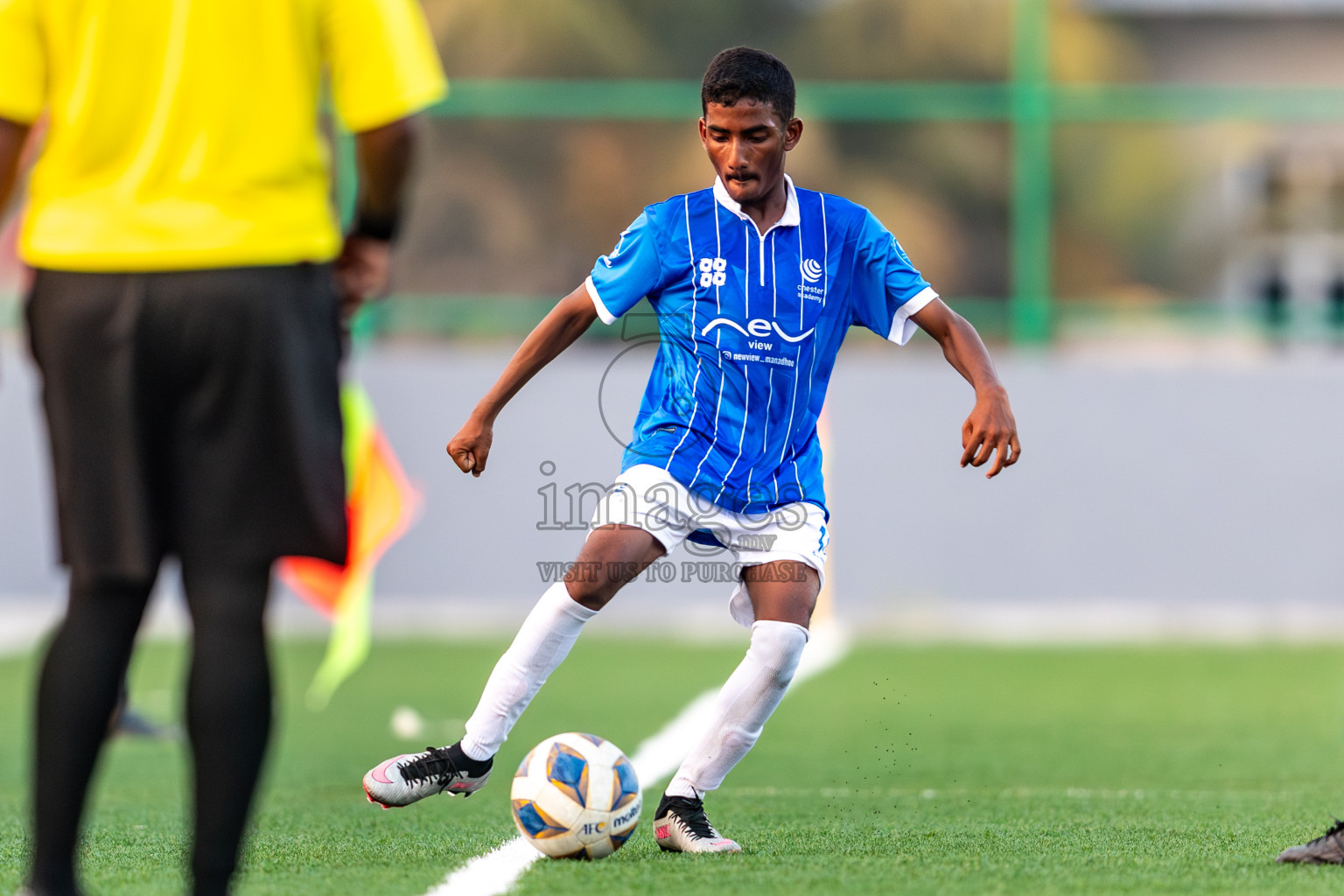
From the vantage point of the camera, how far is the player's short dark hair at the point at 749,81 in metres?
4.23

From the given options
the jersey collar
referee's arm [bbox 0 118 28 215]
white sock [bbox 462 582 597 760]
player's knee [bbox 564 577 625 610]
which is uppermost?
referee's arm [bbox 0 118 28 215]

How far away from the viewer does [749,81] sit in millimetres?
4234

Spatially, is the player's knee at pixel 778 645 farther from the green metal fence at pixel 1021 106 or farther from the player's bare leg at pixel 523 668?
the green metal fence at pixel 1021 106

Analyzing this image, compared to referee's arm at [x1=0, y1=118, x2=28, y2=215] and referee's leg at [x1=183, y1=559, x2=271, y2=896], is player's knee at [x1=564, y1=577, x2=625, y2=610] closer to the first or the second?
referee's leg at [x1=183, y1=559, x2=271, y2=896]

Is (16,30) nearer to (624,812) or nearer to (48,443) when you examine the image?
(48,443)

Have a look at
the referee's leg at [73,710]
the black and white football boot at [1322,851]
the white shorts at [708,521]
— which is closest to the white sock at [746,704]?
the white shorts at [708,521]

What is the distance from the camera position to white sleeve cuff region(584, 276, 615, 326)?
169 inches

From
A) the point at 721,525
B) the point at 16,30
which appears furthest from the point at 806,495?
the point at 16,30

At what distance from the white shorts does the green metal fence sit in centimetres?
892

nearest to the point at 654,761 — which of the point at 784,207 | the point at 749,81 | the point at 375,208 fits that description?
the point at 784,207

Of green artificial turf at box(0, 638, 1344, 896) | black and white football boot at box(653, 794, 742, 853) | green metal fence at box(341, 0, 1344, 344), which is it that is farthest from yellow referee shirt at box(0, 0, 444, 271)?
green metal fence at box(341, 0, 1344, 344)

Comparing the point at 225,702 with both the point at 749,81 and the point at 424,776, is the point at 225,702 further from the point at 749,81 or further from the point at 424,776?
the point at 749,81

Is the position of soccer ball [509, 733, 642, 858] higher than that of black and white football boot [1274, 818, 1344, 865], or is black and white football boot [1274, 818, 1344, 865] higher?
soccer ball [509, 733, 642, 858]

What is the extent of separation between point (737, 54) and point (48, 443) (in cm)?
205
